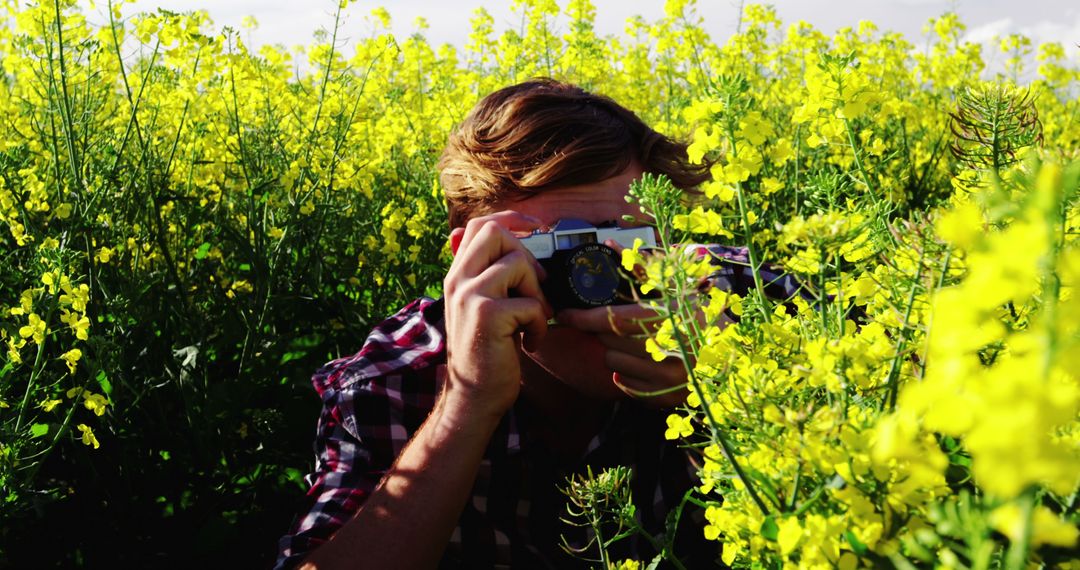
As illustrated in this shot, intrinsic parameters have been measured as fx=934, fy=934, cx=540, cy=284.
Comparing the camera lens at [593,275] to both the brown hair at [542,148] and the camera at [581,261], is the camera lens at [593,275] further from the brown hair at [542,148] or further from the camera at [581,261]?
the brown hair at [542,148]

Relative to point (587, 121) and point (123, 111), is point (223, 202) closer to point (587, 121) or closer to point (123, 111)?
point (123, 111)

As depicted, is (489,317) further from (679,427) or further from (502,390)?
(679,427)

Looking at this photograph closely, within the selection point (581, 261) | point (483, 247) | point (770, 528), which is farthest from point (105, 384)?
point (770, 528)

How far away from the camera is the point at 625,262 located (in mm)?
801

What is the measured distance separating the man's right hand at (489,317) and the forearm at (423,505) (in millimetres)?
36

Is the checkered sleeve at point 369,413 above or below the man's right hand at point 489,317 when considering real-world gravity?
below

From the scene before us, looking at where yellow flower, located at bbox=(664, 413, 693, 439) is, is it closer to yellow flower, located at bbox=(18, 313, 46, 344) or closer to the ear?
the ear

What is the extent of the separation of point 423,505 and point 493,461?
33 cm

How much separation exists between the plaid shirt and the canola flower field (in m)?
0.15

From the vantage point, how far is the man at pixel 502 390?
1472mm

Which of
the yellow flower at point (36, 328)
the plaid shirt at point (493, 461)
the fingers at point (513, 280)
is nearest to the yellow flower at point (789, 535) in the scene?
the fingers at point (513, 280)

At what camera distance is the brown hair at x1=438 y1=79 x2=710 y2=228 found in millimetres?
1789

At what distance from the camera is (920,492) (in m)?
0.55

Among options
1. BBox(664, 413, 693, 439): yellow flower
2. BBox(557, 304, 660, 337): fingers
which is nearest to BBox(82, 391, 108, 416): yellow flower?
BBox(557, 304, 660, 337): fingers
